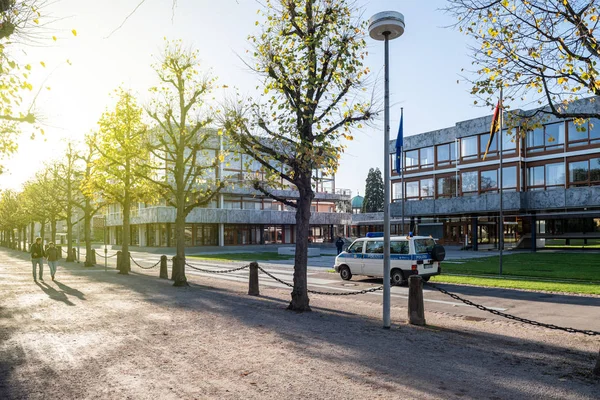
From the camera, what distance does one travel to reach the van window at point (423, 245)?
15782mm

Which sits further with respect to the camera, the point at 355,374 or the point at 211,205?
the point at 211,205

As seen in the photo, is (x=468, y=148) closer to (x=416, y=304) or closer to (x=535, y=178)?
(x=535, y=178)

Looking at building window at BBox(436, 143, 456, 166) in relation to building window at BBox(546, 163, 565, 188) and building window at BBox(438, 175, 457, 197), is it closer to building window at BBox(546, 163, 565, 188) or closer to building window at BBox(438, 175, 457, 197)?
building window at BBox(438, 175, 457, 197)

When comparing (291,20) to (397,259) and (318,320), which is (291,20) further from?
(397,259)

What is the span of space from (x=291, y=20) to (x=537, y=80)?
594 centimetres

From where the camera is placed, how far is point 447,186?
136 feet

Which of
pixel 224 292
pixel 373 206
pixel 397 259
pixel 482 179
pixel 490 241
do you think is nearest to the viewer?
pixel 224 292

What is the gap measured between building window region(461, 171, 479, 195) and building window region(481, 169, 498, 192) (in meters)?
0.55

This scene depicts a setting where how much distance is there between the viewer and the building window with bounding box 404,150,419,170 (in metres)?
44.6

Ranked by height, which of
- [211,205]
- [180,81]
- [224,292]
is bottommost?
[224,292]

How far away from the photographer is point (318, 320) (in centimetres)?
976

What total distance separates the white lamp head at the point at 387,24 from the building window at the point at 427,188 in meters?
35.7

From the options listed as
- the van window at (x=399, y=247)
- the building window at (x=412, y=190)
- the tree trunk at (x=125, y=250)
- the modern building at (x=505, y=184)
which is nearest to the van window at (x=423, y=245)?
the van window at (x=399, y=247)

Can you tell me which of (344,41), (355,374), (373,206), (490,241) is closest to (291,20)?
(344,41)
